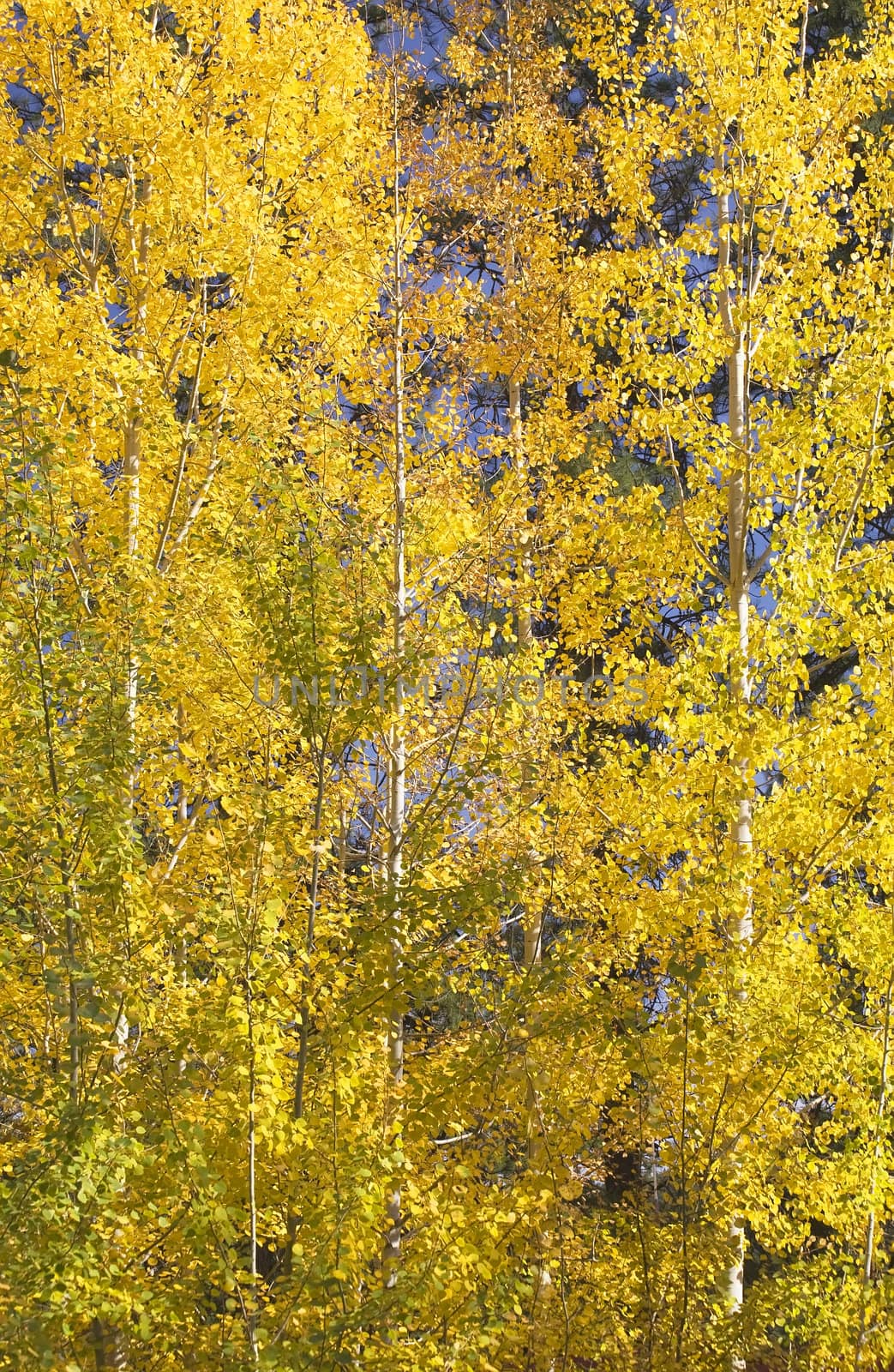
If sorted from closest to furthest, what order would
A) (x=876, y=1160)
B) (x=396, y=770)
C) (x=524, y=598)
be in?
(x=876, y=1160) < (x=396, y=770) < (x=524, y=598)

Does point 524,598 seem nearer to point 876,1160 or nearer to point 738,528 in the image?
point 738,528

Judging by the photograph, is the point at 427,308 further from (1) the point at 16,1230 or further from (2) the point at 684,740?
(1) the point at 16,1230

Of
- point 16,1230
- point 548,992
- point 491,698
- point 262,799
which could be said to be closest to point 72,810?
point 262,799

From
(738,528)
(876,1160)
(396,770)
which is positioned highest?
(738,528)

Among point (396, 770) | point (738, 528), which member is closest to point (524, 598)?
point (738, 528)

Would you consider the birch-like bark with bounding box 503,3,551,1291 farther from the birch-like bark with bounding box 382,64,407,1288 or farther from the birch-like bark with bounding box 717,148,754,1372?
the birch-like bark with bounding box 717,148,754,1372

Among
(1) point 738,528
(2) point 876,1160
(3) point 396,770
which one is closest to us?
(2) point 876,1160

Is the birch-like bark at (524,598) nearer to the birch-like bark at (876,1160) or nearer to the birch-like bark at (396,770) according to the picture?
the birch-like bark at (396,770)

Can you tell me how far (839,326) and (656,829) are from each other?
12.8 feet

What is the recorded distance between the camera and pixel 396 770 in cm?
661

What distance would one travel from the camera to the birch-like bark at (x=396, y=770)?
12.8 ft

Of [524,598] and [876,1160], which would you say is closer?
[876,1160]

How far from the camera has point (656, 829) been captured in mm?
5570

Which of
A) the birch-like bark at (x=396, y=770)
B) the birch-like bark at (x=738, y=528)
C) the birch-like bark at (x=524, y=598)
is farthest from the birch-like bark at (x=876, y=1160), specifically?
the birch-like bark at (x=396, y=770)
